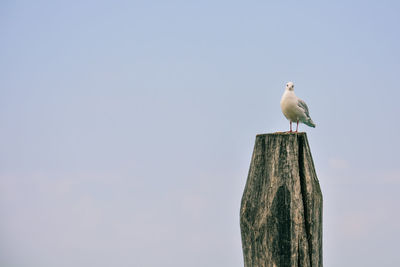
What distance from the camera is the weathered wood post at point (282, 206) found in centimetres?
552

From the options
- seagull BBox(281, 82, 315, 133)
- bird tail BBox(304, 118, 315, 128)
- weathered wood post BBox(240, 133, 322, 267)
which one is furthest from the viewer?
bird tail BBox(304, 118, 315, 128)

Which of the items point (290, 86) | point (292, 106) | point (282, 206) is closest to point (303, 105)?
point (292, 106)

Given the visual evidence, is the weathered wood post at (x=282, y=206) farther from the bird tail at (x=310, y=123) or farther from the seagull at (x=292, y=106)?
the bird tail at (x=310, y=123)

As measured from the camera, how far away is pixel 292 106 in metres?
6.40

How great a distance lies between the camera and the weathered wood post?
18.1 feet

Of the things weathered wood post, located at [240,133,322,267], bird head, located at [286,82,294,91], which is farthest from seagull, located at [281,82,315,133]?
weathered wood post, located at [240,133,322,267]

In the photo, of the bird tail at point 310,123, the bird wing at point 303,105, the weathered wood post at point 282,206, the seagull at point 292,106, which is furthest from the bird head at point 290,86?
the weathered wood post at point 282,206

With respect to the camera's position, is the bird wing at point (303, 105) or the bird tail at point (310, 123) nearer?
the bird wing at point (303, 105)

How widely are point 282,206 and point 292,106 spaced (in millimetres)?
1590

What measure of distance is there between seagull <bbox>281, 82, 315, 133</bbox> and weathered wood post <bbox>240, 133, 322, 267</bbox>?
593mm

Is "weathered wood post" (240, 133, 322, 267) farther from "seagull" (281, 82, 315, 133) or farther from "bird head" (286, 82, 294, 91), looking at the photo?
"bird head" (286, 82, 294, 91)

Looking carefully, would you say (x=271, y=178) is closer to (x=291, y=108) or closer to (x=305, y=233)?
(x=305, y=233)

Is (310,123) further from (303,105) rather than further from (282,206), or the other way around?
(282,206)

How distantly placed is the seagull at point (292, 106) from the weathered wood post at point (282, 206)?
23.3 inches
